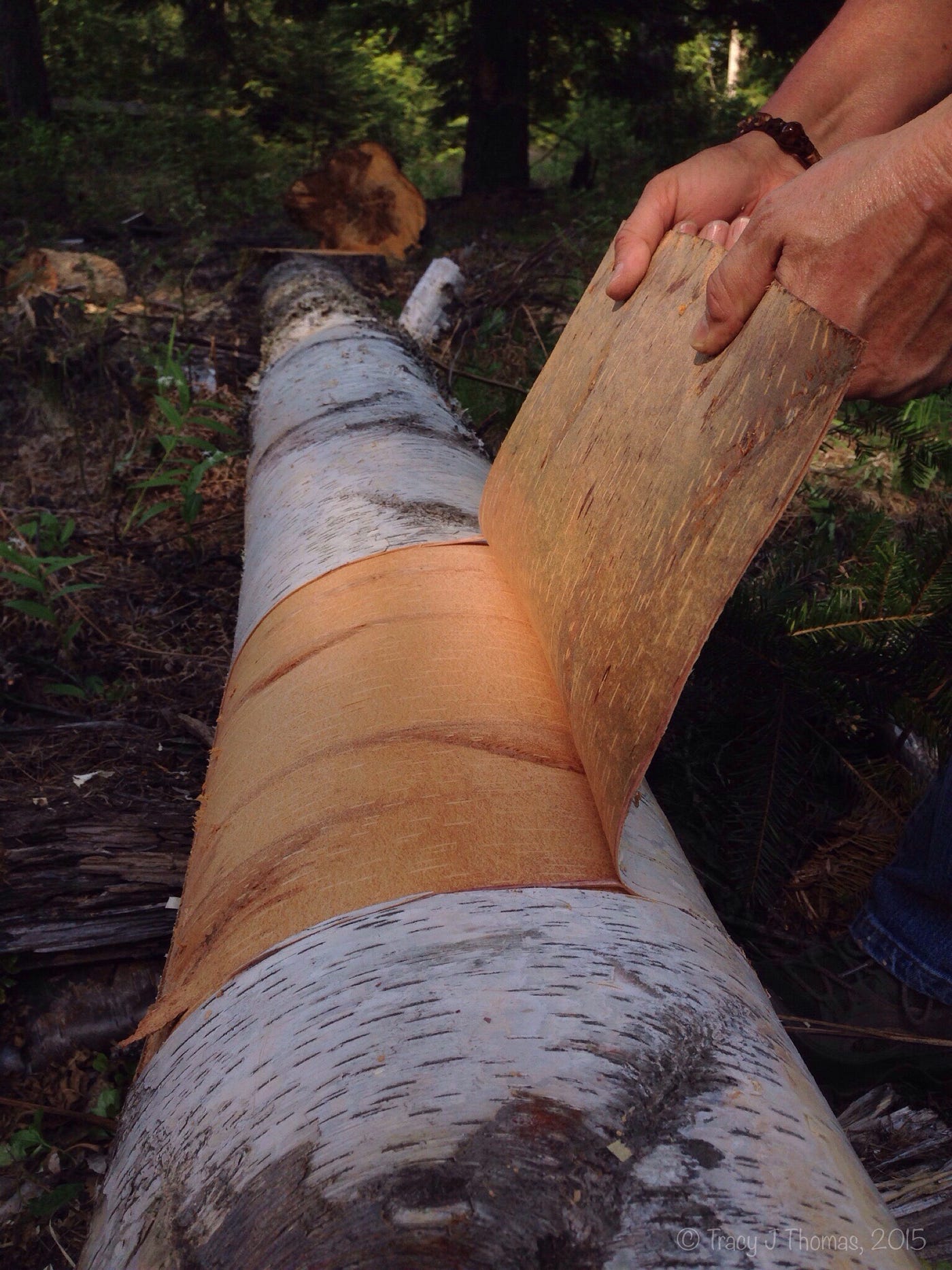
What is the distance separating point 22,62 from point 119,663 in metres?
8.49

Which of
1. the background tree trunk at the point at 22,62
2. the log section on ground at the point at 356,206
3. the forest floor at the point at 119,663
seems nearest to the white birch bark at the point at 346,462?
the forest floor at the point at 119,663

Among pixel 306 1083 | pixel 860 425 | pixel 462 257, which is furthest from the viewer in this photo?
pixel 462 257

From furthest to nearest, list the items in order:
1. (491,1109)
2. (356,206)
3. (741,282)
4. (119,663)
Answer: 1. (356,206)
2. (119,663)
3. (741,282)
4. (491,1109)

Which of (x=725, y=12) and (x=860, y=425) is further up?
(x=725, y=12)

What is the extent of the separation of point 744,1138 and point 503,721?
1.87 feet

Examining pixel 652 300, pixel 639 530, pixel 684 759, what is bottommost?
pixel 684 759

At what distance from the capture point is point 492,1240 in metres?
0.65

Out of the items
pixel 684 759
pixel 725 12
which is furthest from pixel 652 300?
pixel 725 12

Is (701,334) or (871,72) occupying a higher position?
(871,72)

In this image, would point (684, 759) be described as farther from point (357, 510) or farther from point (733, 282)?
point (733, 282)

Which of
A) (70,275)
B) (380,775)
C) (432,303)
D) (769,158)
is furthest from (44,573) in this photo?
(70,275)

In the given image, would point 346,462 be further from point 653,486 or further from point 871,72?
point 871,72

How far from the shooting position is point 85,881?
166cm

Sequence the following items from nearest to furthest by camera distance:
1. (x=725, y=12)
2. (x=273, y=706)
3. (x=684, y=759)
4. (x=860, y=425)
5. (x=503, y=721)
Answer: (x=503, y=721), (x=273, y=706), (x=684, y=759), (x=860, y=425), (x=725, y=12)
